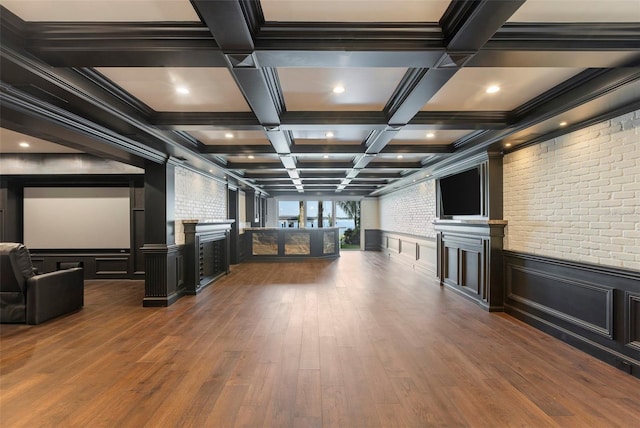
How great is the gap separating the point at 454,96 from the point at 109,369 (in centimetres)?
427

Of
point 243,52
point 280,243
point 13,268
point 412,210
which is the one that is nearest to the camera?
point 243,52

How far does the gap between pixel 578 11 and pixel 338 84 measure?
5.66 feet

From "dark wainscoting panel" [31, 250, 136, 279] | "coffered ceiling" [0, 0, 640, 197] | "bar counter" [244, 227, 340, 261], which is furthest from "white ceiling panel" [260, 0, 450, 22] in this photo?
"bar counter" [244, 227, 340, 261]

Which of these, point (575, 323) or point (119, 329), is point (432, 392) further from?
point (119, 329)

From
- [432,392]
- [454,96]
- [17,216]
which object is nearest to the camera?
[432,392]

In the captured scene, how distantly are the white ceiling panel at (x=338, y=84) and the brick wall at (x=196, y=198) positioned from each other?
302 cm

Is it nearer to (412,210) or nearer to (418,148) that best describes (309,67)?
(418,148)

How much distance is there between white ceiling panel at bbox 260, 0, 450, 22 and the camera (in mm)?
1769

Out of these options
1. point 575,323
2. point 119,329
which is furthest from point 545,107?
point 119,329

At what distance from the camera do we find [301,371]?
2.64 metres

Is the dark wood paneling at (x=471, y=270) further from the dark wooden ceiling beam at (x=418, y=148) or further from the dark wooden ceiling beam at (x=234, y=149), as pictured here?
the dark wooden ceiling beam at (x=234, y=149)

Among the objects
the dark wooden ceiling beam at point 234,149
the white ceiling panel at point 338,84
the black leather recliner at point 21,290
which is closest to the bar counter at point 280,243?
the dark wooden ceiling beam at point 234,149

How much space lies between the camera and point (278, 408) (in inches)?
84.1

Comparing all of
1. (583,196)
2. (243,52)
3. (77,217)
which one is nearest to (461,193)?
(583,196)
